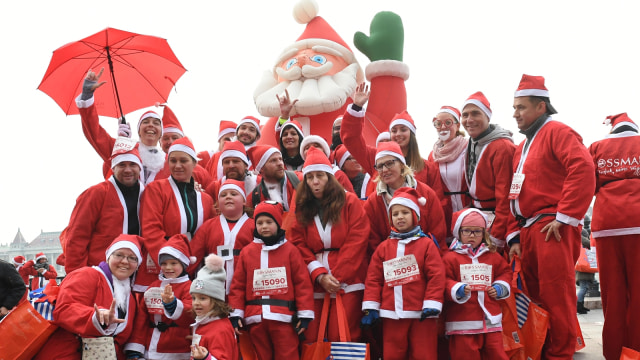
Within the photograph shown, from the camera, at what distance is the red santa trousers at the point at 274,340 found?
12.3ft

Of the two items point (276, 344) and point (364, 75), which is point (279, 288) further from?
point (364, 75)

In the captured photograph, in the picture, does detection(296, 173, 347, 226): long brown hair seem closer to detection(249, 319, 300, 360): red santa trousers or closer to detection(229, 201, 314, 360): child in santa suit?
detection(229, 201, 314, 360): child in santa suit

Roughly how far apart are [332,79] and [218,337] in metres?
5.66

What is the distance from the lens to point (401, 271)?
380cm

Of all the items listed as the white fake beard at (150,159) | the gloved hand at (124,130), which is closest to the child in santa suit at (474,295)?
the white fake beard at (150,159)

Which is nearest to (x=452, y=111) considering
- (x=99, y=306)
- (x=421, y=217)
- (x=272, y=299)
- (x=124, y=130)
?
(x=421, y=217)

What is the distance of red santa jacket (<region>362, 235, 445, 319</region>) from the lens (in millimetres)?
3734

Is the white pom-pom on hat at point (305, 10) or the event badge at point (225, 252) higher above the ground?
the white pom-pom on hat at point (305, 10)

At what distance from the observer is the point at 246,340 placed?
3.89m

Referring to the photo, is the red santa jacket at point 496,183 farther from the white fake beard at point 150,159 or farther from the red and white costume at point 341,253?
the white fake beard at point 150,159

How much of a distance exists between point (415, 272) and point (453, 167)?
1.51 metres

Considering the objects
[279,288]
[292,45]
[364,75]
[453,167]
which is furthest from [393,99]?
[279,288]

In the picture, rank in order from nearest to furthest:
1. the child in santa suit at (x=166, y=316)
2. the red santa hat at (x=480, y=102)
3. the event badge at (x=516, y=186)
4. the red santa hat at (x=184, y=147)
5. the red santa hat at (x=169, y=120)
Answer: the child in santa suit at (x=166, y=316) < the event badge at (x=516, y=186) < the red santa hat at (x=184, y=147) < the red santa hat at (x=480, y=102) < the red santa hat at (x=169, y=120)

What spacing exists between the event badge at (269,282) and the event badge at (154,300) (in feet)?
2.38
